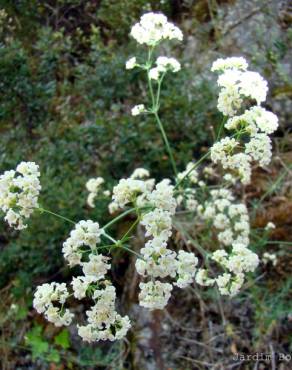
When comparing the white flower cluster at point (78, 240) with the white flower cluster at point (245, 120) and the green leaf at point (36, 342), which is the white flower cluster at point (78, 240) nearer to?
the white flower cluster at point (245, 120)

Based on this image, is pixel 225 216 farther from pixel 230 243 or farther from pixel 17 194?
pixel 17 194

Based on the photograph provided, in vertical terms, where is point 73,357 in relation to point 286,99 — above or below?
below

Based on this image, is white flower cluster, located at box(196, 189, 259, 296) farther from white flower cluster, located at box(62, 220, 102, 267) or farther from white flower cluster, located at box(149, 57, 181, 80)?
white flower cluster, located at box(149, 57, 181, 80)

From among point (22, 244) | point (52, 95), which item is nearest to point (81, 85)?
point (52, 95)

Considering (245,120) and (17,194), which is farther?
(245,120)

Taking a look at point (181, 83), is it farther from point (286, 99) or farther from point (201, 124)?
point (286, 99)

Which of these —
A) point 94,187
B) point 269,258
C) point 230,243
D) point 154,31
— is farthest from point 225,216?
point 154,31

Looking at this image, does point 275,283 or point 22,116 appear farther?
point 22,116

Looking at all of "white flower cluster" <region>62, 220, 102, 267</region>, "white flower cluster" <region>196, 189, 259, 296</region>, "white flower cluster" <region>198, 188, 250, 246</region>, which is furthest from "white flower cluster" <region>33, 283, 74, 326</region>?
"white flower cluster" <region>198, 188, 250, 246</region>
